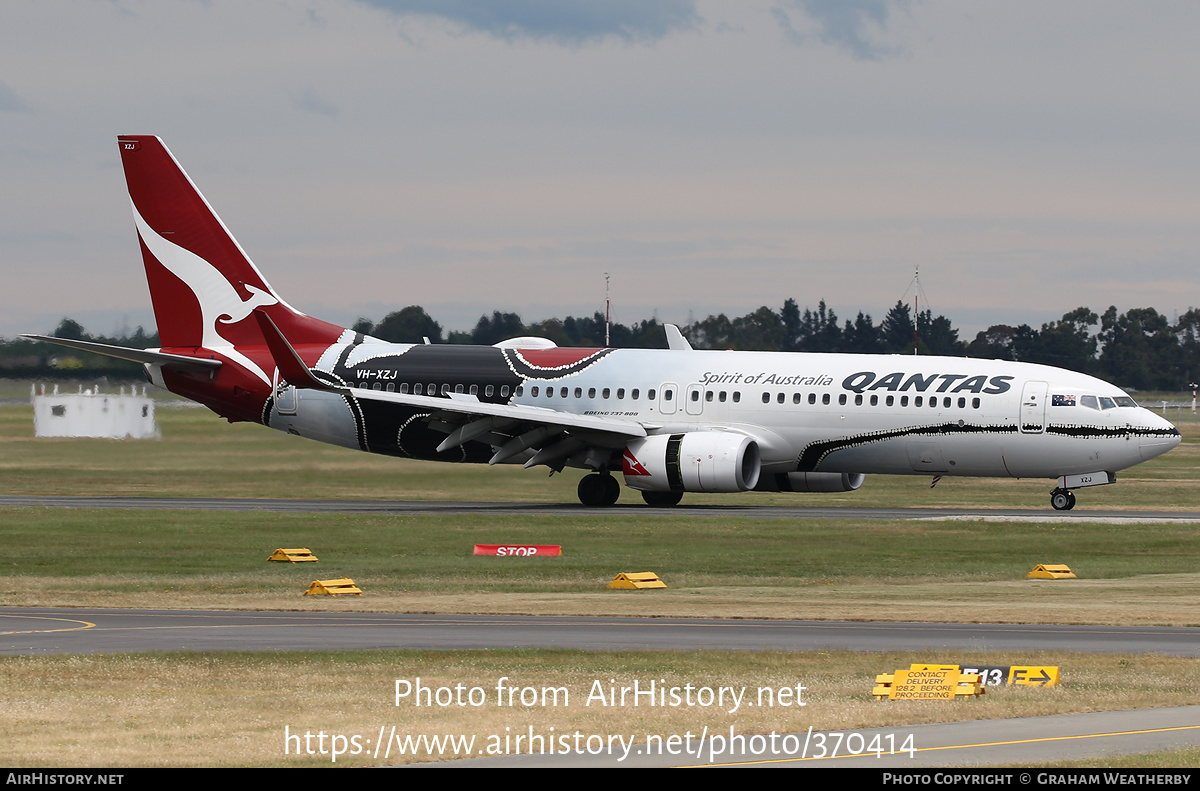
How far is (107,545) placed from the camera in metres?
35.8

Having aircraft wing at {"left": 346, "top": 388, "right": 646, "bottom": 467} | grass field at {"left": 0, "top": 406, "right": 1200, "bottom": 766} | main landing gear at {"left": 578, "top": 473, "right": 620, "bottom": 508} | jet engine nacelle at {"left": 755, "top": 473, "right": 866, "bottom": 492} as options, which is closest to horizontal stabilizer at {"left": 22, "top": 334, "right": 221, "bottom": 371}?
grass field at {"left": 0, "top": 406, "right": 1200, "bottom": 766}

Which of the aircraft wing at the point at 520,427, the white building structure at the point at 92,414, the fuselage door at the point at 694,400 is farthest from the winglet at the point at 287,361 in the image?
the white building structure at the point at 92,414

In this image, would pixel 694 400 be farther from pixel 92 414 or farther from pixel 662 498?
pixel 92 414

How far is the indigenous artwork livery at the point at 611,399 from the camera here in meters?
45.6

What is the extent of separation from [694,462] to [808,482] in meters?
5.48

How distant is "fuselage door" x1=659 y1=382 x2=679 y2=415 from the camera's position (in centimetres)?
4816

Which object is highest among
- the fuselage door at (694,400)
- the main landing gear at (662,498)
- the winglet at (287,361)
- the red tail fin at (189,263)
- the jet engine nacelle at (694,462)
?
the red tail fin at (189,263)

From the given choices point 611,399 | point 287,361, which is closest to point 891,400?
point 611,399

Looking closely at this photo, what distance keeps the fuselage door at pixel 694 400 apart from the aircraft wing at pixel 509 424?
1636mm

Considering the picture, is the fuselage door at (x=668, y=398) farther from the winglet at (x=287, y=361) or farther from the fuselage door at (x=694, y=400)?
the winglet at (x=287, y=361)

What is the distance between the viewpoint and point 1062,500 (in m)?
47.0

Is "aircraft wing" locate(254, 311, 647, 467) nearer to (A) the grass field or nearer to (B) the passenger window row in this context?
(A) the grass field

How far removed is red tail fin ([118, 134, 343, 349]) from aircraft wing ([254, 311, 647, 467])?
20.5 feet

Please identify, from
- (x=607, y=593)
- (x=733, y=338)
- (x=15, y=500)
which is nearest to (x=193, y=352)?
(x=15, y=500)
